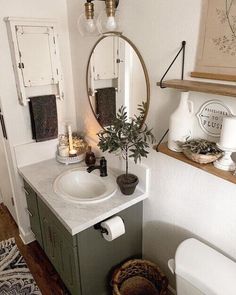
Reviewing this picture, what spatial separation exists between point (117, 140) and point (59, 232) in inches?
26.2

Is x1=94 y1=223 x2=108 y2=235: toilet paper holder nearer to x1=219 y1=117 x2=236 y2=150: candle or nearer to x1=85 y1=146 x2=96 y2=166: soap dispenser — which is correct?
x1=85 y1=146 x2=96 y2=166: soap dispenser

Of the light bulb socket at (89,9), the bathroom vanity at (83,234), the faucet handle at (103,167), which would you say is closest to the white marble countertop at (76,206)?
the bathroom vanity at (83,234)

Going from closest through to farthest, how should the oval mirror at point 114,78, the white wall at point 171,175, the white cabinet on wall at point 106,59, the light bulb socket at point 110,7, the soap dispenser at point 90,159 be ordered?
1. the white wall at point 171,175
2. the light bulb socket at point 110,7
3. the oval mirror at point 114,78
4. the white cabinet on wall at point 106,59
5. the soap dispenser at point 90,159

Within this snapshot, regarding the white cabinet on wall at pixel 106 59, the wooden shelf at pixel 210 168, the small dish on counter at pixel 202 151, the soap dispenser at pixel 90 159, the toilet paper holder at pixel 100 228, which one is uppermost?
the white cabinet on wall at pixel 106 59

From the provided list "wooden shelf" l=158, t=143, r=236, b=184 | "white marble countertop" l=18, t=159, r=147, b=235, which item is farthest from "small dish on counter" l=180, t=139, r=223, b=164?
"white marble countertop" l=18, t=159, r=147, b=235

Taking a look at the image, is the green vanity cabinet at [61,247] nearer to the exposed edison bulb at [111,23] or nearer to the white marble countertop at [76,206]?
the white marble countertop at [76,206]

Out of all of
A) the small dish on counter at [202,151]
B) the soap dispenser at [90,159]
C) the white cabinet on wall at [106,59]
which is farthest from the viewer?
the soap dispenser at [90,159]

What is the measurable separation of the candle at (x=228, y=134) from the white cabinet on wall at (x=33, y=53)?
4.30 ft

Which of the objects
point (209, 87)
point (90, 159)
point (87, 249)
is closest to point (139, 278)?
point (87, 249)

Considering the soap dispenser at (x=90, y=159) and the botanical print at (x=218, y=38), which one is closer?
the botanical print at (x=218, y=38)

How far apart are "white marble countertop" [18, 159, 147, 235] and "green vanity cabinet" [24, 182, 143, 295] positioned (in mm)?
73

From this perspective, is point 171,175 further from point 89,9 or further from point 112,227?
point 89,9

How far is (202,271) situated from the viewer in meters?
1.07

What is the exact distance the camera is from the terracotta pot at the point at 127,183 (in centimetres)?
145
